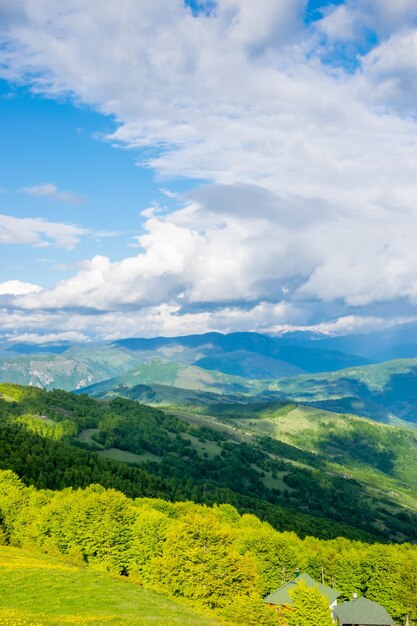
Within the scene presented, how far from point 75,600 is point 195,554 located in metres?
25.4

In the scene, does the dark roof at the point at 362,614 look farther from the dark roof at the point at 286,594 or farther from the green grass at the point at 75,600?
the green grass at the point at 75,600

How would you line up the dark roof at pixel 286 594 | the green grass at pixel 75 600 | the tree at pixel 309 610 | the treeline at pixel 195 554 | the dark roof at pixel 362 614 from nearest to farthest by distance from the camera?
the green grass at pixel 75 600 < the tree at pixel 309 610 < the treeline at pixel 195 554 < the dark roof at pixel 362 614 < the dark roof at pixel 286 594

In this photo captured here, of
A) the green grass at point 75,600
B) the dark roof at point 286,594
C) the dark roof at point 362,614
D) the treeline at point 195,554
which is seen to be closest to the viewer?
the green grass at point 75,600

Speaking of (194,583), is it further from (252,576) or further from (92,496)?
(92,496)

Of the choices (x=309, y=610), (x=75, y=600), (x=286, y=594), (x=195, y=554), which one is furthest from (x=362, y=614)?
(x=75, y=600)

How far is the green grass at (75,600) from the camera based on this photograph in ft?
171

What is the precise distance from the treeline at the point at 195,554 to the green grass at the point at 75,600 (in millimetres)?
7936

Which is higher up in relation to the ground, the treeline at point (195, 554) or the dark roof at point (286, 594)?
the treeline at point (195, 554)

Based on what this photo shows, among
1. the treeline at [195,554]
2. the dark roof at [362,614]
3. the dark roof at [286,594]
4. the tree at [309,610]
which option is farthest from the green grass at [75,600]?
the dark roof at [362,614]

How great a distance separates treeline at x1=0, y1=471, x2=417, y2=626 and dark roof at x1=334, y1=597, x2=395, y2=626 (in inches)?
462

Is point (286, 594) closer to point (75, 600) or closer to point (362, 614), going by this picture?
point (362, 614)

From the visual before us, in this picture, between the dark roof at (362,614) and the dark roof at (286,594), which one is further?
the dark roof at (286,594)

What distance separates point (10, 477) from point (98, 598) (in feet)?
263

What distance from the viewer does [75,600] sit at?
63656 mm
